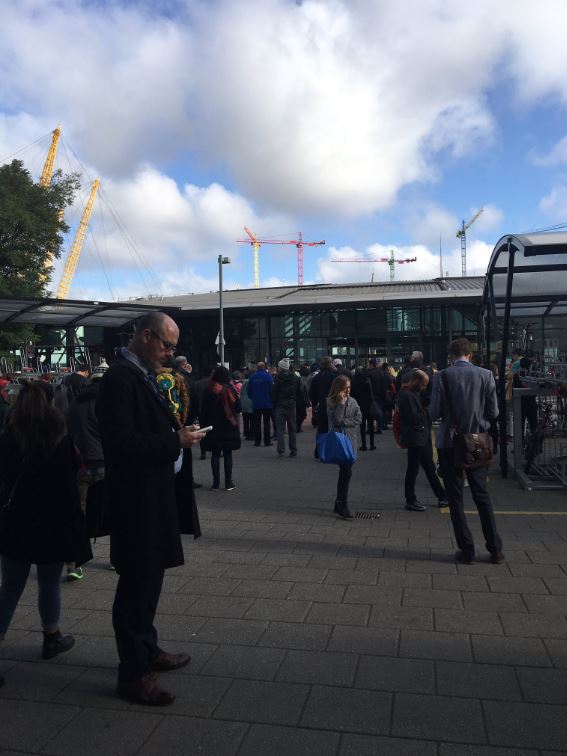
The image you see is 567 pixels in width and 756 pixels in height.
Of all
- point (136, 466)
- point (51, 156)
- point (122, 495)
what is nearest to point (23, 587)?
point (122, 495)

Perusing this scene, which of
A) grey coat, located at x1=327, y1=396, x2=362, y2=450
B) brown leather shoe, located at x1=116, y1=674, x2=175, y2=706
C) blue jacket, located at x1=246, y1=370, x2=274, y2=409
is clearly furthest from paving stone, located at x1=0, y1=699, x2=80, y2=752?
blue jacket, located at x1=246, y1=370, x2=274, y2=409

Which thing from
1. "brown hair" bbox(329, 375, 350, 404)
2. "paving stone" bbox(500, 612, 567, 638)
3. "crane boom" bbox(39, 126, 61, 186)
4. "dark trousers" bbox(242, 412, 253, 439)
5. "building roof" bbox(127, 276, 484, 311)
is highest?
"crane boom" bbox(39, 126, 61, 186)

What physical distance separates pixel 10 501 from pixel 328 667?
1966 millimetres

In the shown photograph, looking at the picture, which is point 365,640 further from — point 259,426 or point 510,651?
point 259,426

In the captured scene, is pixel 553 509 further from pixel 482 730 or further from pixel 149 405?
pixel 149 405

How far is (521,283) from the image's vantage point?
10766 mm

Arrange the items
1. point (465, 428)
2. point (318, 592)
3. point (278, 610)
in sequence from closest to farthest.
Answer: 1. point (278, 610)
2. point (318, 592)
3. point (465, 428)

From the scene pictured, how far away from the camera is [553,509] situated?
23.9ft

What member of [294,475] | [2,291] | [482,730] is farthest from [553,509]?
[2,291]

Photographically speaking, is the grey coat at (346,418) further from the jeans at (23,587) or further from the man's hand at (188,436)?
the man's hand at (188,436)

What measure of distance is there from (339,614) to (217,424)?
498 cm

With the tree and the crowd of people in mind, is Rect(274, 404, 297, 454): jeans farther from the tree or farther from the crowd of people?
the tree

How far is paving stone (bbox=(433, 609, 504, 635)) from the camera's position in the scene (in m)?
4.04

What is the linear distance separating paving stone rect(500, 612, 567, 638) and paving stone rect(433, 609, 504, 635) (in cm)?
7
